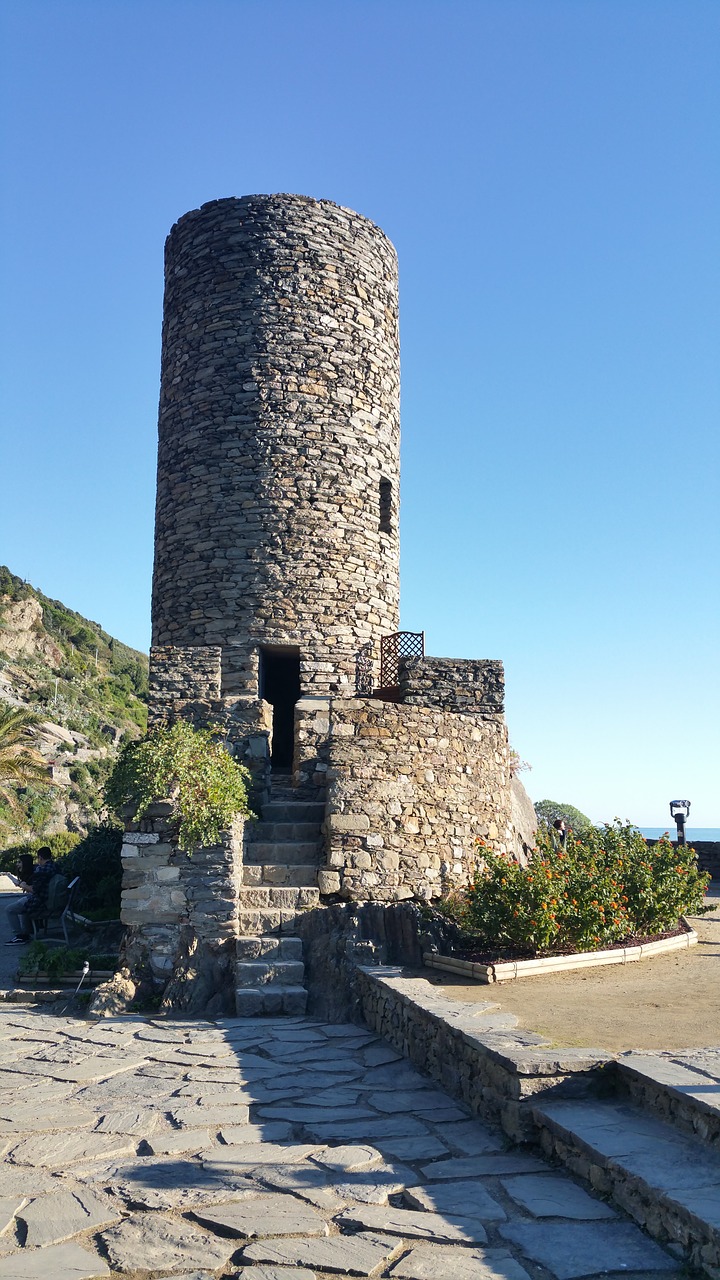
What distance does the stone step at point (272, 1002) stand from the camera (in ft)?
26.4

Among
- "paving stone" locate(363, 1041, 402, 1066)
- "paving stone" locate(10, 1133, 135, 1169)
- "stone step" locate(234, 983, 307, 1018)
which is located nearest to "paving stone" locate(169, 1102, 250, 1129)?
"paving stone" locate(10, 1133, 135, 1169)

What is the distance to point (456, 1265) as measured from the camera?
132 inches

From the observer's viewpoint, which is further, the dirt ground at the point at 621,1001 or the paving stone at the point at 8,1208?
the dirt ground at the point at 621,1001

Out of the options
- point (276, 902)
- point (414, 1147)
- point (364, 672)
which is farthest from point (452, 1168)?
point (364, 672)

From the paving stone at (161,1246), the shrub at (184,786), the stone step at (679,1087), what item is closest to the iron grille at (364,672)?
the shrub at (184,786)

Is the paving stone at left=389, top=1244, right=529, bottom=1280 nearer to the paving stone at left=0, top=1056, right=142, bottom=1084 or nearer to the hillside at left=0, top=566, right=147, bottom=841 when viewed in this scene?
the paving stone at left=0, top=1056, right=142, bottom=1084

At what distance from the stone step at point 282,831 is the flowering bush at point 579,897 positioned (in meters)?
1.92

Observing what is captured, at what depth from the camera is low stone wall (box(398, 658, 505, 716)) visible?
13.1 m

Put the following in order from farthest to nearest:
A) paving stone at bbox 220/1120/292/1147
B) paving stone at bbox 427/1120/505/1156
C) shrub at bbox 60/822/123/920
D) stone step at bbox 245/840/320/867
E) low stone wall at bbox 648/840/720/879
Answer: low stone wall at bbox 648/840/720/879, shrub at bbox 60/822/123/920, stone step at bbox 245/840/320/867, paving stone at bbox 220/1120/292/1147, paving stone at bbox 427/1120/505/1156

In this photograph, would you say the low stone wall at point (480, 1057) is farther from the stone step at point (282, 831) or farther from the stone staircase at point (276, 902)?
the stone step at point (282, 831)

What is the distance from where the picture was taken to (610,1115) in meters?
4.37

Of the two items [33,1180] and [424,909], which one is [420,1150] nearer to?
[33,1180]

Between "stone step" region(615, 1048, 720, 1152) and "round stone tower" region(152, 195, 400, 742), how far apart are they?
9388mm

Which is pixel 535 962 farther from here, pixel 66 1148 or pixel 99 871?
pixel 99 871
